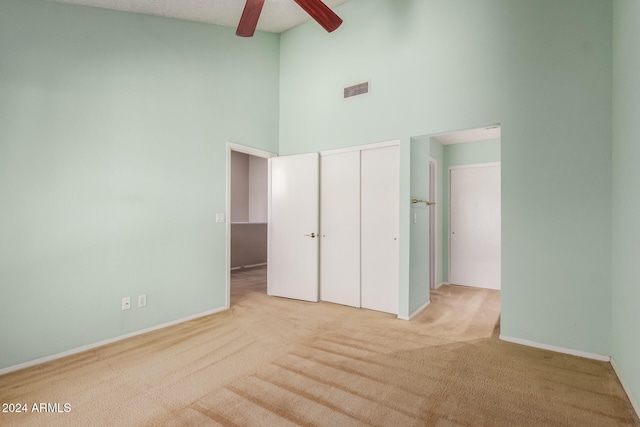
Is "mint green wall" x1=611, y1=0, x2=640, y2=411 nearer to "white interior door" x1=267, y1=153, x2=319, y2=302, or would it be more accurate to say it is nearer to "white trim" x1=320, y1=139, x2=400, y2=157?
"white trim" x1=320, y1=139, x2=400, y2=157

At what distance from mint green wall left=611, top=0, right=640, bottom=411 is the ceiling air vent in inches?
85.5

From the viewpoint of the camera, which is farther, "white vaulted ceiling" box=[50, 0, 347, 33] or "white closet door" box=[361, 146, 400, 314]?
"white closet door" box=[361, 146, 400, 314]

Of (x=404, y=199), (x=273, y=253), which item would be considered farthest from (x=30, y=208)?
(x=404, y=199)

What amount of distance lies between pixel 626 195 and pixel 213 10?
4.03m

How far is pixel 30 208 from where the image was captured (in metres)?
2.35

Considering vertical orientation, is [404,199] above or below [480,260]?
above

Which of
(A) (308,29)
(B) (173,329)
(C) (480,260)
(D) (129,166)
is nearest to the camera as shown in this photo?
(D) (129,166)

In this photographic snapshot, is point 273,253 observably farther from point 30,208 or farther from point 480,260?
point 480,260

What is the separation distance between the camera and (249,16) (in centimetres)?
238

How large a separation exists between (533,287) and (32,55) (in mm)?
4596

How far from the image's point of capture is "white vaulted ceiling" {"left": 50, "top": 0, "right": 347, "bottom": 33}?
9.12ft

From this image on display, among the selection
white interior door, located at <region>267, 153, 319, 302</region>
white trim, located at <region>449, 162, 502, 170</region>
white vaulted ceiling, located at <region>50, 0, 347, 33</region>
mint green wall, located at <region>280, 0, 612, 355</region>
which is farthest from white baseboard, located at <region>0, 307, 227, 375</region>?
white trim, located at <region>449, 162, 502, 170</region>

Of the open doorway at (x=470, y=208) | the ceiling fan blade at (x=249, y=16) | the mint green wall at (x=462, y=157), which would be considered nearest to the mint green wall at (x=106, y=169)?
the ceiling fan blade at (x=249, y=16)

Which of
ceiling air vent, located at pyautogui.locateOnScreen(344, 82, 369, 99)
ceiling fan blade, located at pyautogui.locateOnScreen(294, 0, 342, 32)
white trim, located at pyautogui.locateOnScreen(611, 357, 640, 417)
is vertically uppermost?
ceiling fan blade, located at pyautogui.locateOnScreen(294, 0, 342, 32)
